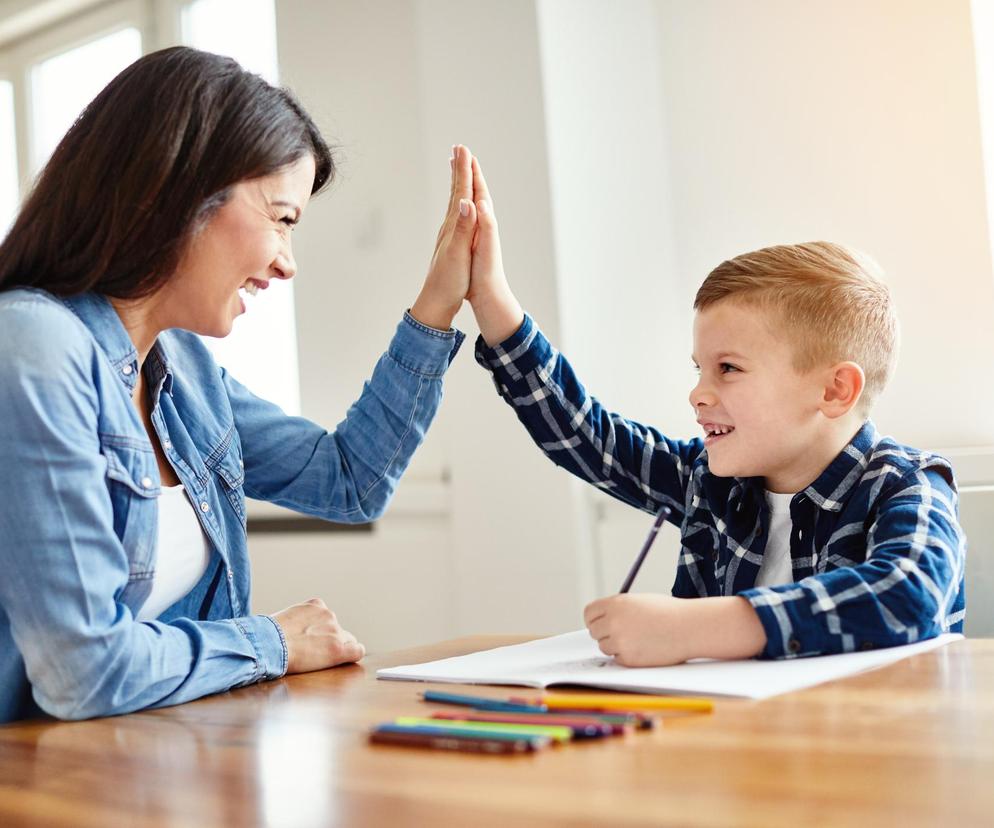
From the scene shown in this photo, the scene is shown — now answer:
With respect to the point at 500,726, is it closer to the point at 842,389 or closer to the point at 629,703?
the point at 629,703

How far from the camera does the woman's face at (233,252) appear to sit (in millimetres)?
1147

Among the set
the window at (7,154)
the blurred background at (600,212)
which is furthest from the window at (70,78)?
the blurred background at (600,212)

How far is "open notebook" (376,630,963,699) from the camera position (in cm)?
85

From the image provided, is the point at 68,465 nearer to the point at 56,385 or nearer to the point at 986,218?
the point at 56,385

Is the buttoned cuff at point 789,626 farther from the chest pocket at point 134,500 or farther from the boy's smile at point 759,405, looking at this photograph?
the chest pocket at point 134,500

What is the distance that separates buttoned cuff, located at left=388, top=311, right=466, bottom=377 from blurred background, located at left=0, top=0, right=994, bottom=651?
33.6 inches

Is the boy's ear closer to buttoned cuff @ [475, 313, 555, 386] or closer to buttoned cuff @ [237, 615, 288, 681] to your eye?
buttoned cuff @ [475, 313, 555, 386]

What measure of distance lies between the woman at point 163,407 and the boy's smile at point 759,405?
0.31 metres

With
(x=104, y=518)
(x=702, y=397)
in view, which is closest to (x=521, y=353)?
(x=702, y=397)

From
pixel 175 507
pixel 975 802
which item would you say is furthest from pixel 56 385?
pixel 975 802

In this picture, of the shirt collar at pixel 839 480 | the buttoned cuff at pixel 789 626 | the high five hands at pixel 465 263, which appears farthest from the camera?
the high five hands at pixel 465 263

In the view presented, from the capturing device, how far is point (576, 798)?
1.94 feet

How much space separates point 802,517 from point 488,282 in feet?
1.49

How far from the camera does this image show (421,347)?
1304mm
